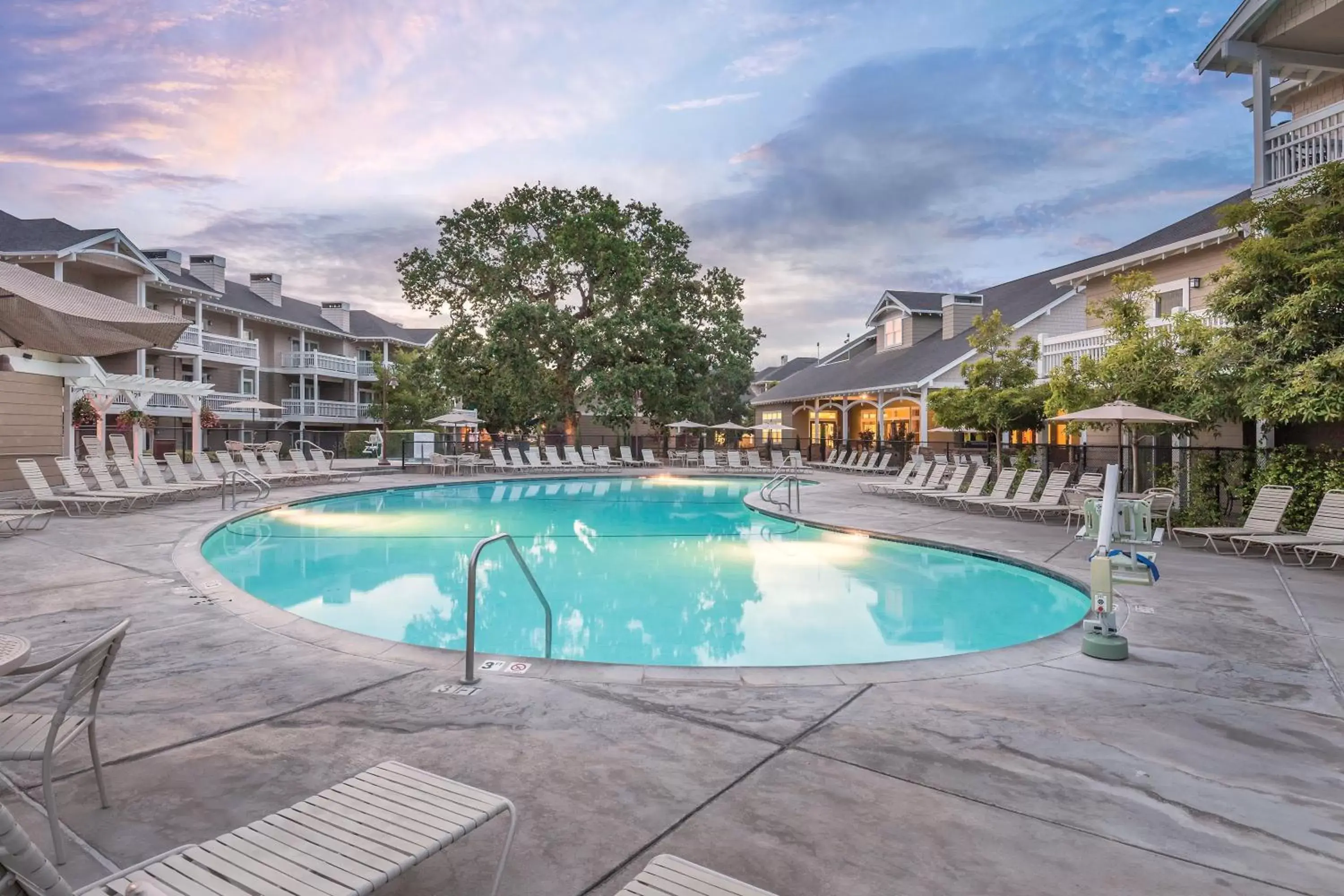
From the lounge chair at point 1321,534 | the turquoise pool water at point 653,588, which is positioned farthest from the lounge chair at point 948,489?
the lounge chair at point 1321,534

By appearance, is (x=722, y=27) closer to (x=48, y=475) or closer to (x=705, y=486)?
(x=705, y=486)

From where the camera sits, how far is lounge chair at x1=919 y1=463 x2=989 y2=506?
15.5 meters

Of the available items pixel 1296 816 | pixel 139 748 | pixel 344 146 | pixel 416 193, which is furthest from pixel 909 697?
pixel 416 193

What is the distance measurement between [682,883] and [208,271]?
37803mm

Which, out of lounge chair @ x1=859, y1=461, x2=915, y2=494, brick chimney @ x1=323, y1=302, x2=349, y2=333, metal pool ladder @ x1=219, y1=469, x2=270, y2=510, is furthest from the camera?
brick chimney @ x1=323, y1=302, x2=349, y2=333

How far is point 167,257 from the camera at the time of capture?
30.1m

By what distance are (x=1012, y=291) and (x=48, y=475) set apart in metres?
30.4

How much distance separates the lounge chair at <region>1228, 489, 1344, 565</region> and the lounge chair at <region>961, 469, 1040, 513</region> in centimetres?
447

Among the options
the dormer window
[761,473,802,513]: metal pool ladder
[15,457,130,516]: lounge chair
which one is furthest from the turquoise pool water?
the dormer window

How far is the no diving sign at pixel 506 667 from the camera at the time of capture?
4.76 meters

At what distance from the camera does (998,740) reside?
3721mm

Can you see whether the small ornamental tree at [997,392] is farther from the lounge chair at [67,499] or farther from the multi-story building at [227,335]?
the multi-story building at [227,335]

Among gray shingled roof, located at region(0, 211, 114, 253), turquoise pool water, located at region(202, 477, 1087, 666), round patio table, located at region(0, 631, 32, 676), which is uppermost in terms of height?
gray shingled roof, located at region(0, 211, 114, 253)

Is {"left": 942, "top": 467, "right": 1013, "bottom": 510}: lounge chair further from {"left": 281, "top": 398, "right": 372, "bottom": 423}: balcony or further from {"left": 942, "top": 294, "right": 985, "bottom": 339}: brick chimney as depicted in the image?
{"left": 281, "top": 398, "right": 372, "bottom": 423}: balcony
